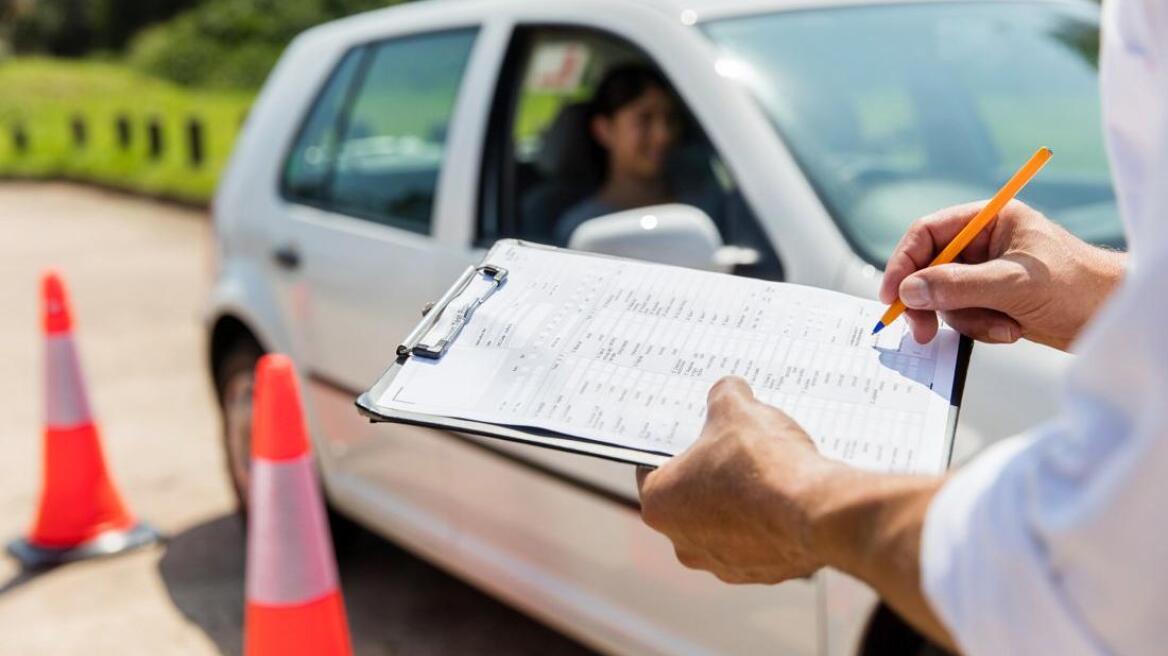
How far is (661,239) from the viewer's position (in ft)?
8.09

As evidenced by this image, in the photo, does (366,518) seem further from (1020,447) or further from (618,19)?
(1020,447)

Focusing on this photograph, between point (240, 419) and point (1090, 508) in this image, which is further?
point (240, 419)

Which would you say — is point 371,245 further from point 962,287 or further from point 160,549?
point 962,287

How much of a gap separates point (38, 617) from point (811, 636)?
7.88 feet

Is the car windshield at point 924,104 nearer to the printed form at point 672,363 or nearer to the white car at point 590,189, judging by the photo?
the white car at point 590,189

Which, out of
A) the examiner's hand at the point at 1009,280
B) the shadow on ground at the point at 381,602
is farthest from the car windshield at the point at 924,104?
the shadow on ground at the point at 381,602

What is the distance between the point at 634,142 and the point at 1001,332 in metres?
2.00

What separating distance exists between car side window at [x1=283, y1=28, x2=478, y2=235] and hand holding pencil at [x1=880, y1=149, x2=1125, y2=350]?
77.5 inches

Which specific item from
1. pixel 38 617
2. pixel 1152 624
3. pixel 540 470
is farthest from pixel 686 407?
pixel 38 617

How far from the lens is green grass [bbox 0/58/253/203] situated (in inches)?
533

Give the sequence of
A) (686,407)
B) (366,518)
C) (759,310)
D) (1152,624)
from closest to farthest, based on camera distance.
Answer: (1152,624), (686,407), (759,310), (366,518)

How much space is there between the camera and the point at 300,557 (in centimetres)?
276

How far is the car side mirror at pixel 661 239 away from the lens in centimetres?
246

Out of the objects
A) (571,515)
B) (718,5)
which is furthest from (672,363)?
(718,5)
